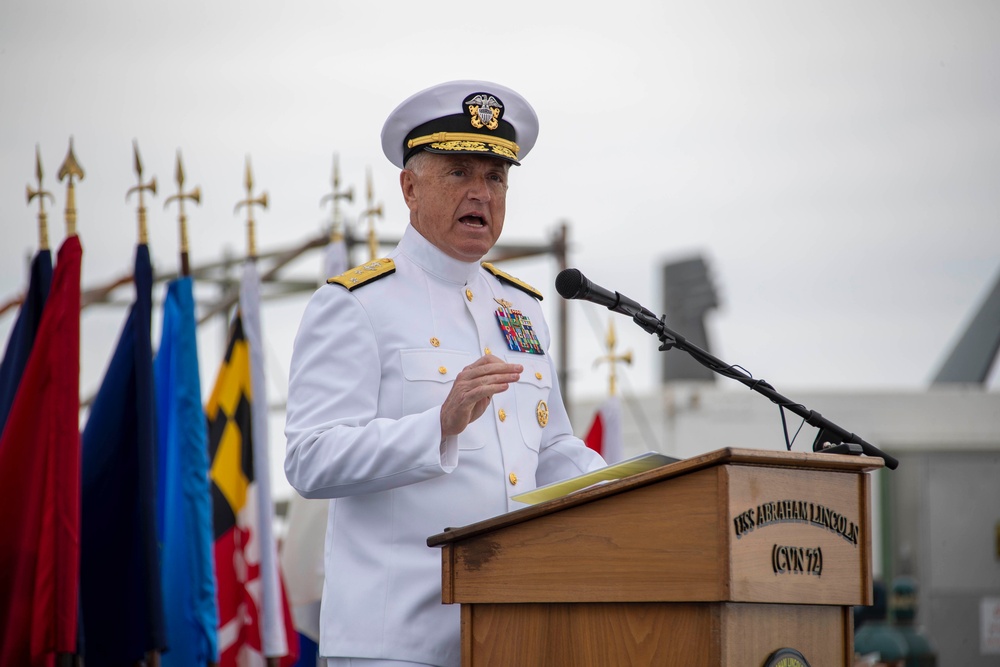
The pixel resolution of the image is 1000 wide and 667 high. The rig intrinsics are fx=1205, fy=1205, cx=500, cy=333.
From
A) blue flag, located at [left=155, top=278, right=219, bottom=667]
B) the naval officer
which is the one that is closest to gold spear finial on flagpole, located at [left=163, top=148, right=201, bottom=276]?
blue flag, located at [left=155, top=278, right=219, bottom=667]

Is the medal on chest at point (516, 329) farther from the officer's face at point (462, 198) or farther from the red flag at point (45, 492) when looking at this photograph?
the red flag at point (45, 492)

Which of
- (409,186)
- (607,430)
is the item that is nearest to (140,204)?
(409,186)

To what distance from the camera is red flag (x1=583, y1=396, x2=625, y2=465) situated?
26.3 feet

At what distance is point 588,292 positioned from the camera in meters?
2.44

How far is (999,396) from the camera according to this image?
1330cm

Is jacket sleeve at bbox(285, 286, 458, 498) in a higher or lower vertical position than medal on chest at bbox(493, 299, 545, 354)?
lower

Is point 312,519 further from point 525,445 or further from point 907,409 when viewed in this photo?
point 907,409

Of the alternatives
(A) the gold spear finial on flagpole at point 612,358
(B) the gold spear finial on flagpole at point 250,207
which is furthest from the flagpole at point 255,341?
(A) the gold spear finial on flagpole at point 612,358

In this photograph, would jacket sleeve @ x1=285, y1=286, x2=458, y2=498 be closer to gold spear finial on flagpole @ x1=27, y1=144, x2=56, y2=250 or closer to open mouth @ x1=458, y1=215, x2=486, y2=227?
open mouth @ x1=458, y1=215, x2=486, y2=227

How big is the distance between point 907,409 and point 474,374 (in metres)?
11.6

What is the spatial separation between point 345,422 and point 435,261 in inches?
20.8

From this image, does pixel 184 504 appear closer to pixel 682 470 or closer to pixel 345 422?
pixel 345 422

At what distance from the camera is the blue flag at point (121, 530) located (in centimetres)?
451

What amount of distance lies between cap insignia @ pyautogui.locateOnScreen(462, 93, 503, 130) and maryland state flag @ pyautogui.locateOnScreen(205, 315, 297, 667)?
3427 mm
